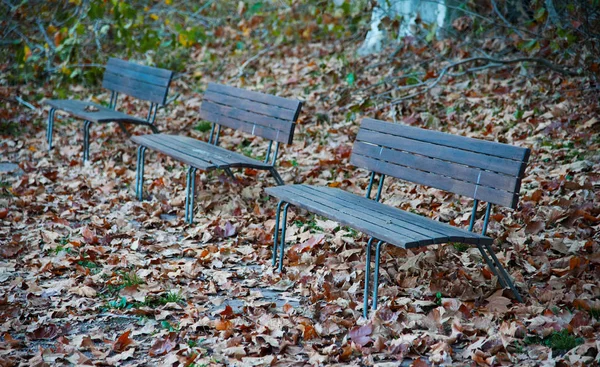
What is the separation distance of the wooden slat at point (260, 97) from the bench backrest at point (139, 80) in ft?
2.74

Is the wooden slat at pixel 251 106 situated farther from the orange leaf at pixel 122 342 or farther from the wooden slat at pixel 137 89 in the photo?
the orange leaf at pixel 122 342

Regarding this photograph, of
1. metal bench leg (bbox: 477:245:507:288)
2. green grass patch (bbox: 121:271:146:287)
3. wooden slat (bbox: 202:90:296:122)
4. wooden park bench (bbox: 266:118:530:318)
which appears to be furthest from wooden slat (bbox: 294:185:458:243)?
green grass patch (bbox: 121:271:146:287)

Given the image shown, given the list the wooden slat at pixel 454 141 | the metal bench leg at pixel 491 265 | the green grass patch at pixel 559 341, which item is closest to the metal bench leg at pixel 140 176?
the wooden slat at pixel 454 141

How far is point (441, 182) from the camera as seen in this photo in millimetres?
3939

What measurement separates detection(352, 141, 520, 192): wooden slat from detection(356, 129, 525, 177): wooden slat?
28 mm

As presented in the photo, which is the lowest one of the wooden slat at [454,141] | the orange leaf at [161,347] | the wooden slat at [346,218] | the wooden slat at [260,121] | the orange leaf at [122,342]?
the orange leaf at [122,342]

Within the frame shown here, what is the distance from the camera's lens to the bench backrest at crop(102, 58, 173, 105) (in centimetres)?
681

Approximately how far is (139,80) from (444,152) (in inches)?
170

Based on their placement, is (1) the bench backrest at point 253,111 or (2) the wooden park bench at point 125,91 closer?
(1) the bench backrest at point 253,111

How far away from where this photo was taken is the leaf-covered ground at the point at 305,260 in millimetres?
3156

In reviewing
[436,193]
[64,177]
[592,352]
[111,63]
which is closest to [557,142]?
[436,193]

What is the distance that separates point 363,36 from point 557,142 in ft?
13.0

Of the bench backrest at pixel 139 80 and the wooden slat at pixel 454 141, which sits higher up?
A: the wooden slat at pixel 454 141

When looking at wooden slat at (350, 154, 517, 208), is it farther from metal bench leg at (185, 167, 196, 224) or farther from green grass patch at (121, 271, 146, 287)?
green grass patch at (121, 271, 146, 287)
